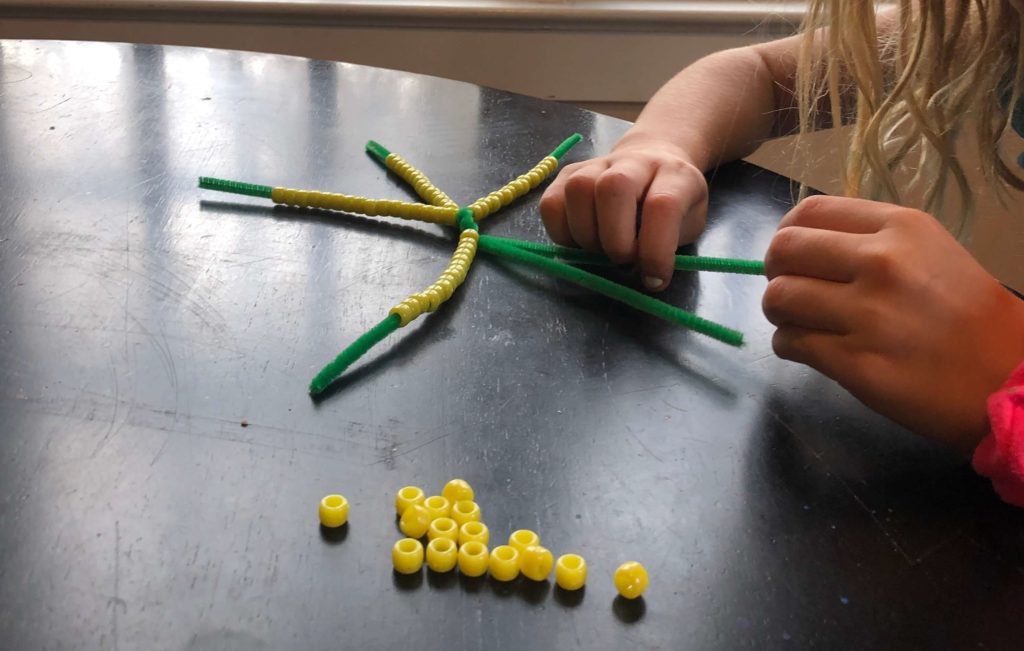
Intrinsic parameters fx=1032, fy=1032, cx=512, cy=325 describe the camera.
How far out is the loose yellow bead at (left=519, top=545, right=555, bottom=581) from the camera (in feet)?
1.43

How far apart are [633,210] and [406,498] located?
0.33 metres

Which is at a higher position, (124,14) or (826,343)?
(826,343)

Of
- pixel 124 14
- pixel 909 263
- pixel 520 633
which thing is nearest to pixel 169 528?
pixel 520 633

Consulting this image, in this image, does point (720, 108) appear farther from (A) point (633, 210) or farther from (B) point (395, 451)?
(B) point (395, 451)

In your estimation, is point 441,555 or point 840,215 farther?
point 840,215

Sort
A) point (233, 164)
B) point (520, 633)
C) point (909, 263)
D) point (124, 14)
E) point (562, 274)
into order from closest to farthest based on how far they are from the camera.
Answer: point (520, 633) → point (909, 263) → point (562, 274) → point (233, 164) → point (124, 14)

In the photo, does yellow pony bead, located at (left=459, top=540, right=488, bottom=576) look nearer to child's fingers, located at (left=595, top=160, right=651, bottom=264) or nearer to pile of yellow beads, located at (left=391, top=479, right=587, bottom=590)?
pile of yellow beads, located at (left=391, top=479, right=587, bottom=590)

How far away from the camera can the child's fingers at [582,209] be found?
73 cm

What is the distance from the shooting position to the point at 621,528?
0.48m

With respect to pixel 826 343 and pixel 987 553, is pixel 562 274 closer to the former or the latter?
pixel 826 343

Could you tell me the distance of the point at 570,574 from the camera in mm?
433

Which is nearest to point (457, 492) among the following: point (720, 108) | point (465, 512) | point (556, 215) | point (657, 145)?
point (465, 512)

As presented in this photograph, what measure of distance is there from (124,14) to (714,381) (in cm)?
141

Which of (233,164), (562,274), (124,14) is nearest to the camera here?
(562,274)
